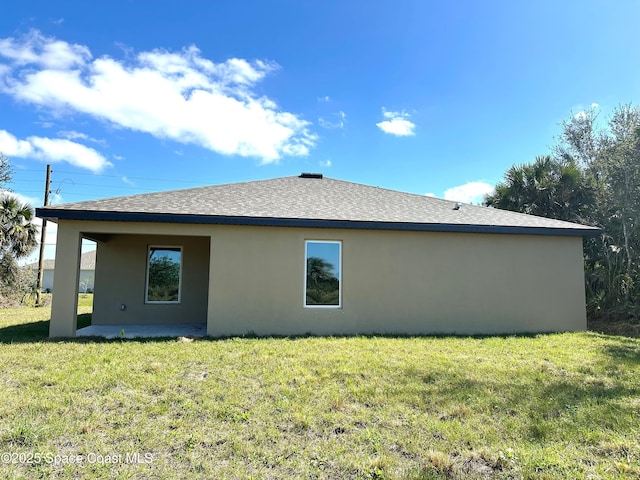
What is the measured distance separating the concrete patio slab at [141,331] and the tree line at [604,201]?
13.6m

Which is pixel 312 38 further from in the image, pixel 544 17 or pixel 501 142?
pixel 501 142

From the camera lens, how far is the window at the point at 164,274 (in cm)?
1078

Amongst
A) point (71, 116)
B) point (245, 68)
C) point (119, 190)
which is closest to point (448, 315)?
point (245, 68)

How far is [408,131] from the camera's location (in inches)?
637

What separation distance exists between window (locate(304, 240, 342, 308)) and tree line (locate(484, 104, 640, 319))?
34.5 feet

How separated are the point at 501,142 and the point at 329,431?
16.2 metres

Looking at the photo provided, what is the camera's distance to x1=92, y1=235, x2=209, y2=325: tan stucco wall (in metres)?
10.5

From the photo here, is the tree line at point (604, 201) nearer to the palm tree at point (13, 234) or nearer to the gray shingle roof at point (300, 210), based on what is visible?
the gray shingle roof at point (300, 210)

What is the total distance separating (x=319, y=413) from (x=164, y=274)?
27.2ft

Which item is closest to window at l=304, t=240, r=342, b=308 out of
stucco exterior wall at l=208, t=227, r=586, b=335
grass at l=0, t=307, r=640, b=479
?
stucco exterior wall at l=208, t=227, r=586, b=335

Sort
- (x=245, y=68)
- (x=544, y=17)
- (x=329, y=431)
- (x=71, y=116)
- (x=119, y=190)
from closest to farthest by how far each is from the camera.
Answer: (x=329, y=431) < (x=544, y=17) < (x=245, y=68) < (x=71, y=116) < (x=119, y=190)

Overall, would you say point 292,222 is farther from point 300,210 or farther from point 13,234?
point 13,234

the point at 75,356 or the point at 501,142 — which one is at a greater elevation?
the point at 501,142

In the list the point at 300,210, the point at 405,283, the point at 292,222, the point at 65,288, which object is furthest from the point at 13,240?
the point at 405,283
